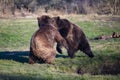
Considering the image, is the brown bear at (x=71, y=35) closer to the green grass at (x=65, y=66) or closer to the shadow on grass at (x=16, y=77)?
the green grass at (x=65, y=66)

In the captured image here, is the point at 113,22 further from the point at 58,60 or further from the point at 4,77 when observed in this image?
the point at 4,77

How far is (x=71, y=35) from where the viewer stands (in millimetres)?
13273

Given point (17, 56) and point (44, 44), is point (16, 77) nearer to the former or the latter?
point (44, 44)

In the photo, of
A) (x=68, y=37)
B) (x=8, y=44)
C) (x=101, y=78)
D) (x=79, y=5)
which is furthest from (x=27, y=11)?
(x=101, y=78)

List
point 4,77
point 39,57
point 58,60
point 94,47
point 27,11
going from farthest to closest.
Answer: point 27,11, point 94,47, point 58,60, point 39,57, point 4,77

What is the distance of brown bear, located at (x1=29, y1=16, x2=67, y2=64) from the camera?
38.9ft

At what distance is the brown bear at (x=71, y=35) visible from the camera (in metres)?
13.1

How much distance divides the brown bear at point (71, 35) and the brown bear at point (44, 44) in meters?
0.71

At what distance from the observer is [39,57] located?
12000 mm

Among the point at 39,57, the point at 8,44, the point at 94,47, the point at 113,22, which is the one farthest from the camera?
the point at 113,22

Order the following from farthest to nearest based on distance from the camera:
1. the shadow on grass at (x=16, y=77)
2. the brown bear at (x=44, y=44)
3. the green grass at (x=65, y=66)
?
the brown bear at (x=44, y=44), the green grass at (x=65, y=66), the shadow on grass at (x=16, y=77)

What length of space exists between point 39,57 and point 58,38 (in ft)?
3.22

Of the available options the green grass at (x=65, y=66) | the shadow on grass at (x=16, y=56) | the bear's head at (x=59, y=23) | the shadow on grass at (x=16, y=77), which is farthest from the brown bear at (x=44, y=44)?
the shadow on grass at (x=16, y=77)

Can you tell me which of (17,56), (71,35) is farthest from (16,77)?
(17,56)
